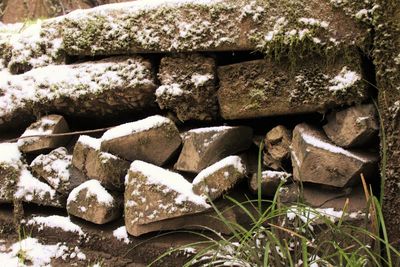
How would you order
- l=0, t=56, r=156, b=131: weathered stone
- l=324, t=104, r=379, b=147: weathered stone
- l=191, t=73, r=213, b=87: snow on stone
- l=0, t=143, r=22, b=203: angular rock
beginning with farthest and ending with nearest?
l=0, t=143, r=22, b=203: angular rock
l=0, t=56, r=156, b=131: weathered stone
l=191, t=73, r=213, b=87: snow on stone
l=324, t=104, r=379, b=147: weathered stone

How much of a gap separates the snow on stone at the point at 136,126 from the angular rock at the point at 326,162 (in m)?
0.55

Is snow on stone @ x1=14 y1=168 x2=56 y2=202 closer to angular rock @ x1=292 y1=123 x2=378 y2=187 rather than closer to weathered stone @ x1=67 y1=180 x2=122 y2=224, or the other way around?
weathered stone @ x1=67 y1=180 x2=122 y2=224

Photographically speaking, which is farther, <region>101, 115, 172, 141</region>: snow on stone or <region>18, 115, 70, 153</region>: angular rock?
<region>18, 115, 70, 153</region>: angular rock

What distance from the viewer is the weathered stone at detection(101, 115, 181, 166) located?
5.94ft

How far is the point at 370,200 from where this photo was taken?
1.34 m

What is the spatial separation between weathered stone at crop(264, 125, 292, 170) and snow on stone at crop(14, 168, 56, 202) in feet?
3.21

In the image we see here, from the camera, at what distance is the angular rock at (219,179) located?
1659mm

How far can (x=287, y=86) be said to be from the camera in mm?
1636

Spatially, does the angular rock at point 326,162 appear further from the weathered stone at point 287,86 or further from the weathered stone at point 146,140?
the weathered stone at point 146,140

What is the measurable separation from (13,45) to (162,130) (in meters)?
1.03

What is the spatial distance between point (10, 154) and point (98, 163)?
49 cm

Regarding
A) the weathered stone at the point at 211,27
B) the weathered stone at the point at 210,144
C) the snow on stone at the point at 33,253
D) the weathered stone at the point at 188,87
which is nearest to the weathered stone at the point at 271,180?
the weathered stone at the point at 210,144

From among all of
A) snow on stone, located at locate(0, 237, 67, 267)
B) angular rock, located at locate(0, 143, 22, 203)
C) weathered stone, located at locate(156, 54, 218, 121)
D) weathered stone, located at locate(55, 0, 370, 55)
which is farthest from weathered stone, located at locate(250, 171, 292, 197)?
angular rock, located at locate(0, 143, 22, 203)

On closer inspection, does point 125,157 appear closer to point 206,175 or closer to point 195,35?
point 206,175
